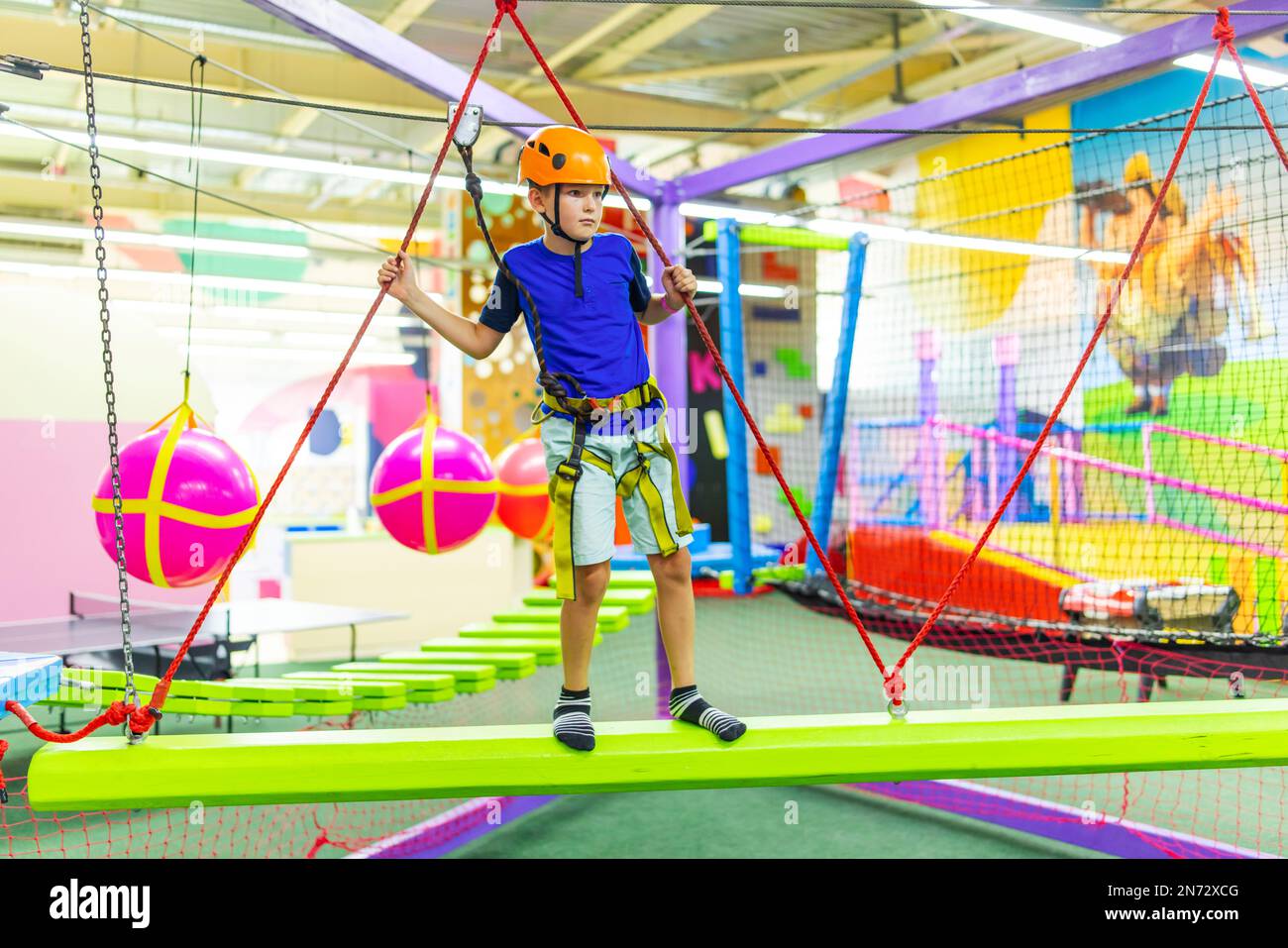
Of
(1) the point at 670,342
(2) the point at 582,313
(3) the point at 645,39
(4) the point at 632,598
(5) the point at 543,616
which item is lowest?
(5) the point at 543,616

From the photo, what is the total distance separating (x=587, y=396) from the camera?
2.35 m

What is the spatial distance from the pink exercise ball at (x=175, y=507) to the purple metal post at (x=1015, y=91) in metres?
1.32

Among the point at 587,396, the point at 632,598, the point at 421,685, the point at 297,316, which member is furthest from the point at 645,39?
the point at 297,316

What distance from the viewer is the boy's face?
232 centimetres

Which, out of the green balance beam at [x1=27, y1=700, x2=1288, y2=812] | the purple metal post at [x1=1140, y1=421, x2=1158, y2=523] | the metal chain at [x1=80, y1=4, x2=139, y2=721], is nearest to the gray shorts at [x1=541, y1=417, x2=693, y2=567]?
the green balance beam at [x1=27, y1=700, x2=1288, y2=812]

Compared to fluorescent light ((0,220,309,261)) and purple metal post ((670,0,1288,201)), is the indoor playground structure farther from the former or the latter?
fluorescent light ((0,220,309,261))

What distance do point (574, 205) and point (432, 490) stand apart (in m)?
1.70

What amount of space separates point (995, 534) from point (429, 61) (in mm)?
6338

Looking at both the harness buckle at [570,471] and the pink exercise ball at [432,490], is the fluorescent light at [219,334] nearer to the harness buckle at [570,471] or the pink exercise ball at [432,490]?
the pink exercise ball at [432,490]

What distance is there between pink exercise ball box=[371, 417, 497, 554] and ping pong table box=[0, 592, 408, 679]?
238 centimetres

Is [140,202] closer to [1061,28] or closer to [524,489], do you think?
[524,489]

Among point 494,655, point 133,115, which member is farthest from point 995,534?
point 133,115

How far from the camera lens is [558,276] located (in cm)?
239

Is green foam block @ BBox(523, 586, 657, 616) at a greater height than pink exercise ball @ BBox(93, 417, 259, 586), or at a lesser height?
lesser
